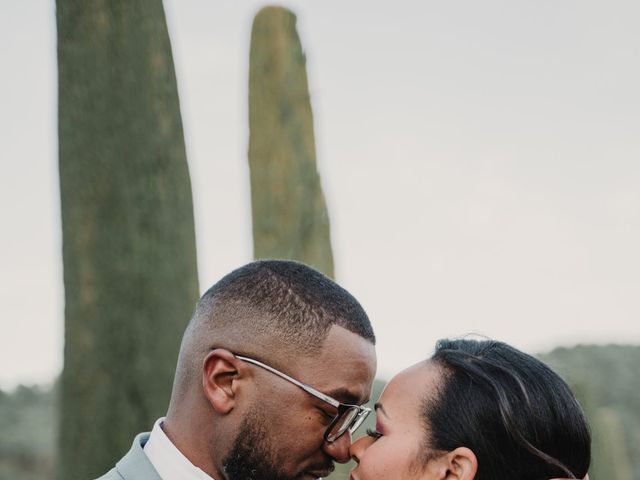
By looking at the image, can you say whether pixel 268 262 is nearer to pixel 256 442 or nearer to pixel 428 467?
pixel 256 442

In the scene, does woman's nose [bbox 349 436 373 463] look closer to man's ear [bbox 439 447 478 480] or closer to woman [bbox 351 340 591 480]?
woman [bbox 351 340 591 480]

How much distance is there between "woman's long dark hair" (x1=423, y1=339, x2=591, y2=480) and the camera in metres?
3.35

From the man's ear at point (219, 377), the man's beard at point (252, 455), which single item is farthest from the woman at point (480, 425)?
the man's ear at point (219, 377)

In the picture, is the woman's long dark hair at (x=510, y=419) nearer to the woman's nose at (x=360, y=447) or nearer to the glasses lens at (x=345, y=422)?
the woman's nose at (x=360, y=447)

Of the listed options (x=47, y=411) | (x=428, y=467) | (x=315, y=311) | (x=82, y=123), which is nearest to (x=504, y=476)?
(x=428, y=467)

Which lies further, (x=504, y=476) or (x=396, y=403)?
(x=396, y=403)

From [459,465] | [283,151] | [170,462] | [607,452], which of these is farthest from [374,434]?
[607,452]

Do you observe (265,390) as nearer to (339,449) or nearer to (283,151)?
(339,449)

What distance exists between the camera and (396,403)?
3.57m

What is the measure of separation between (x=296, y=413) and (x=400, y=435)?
0.51 metres

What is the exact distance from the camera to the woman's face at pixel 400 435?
3.43 metres

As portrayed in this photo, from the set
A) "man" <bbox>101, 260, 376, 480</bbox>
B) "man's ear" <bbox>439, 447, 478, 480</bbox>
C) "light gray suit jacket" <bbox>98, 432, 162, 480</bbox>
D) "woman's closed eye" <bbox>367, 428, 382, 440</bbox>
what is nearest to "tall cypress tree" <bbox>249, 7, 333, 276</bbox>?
"man" <bbox>101, 260, 376, 480</bbox>

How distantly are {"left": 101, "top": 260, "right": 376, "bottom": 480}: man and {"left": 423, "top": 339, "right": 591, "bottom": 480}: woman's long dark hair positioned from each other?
0.46m

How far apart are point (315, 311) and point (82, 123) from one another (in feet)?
13.7
